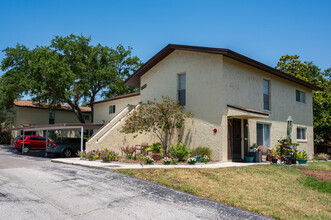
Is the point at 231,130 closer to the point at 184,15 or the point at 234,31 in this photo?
the point at 234,31

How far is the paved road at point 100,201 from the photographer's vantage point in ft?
17.6

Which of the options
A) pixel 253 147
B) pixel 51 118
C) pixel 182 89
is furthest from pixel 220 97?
pixel 51 118

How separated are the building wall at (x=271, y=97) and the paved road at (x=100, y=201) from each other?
7114 millimetres

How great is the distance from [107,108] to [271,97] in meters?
18.0

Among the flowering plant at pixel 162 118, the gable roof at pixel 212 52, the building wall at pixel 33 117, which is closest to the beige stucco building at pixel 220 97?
the gable roof at pixel 212 52

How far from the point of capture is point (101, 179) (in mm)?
8688

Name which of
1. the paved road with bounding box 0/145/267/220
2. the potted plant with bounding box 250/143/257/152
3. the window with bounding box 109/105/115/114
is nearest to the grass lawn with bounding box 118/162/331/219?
the paved road with bounding box 0/145/267/220

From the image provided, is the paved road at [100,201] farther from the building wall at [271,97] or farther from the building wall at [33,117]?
the building wall at [33,117]

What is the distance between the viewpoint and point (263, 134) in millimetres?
15930

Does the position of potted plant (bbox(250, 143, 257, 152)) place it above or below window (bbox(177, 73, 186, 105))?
below

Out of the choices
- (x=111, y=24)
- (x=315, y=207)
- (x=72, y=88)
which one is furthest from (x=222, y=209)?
(x=72, y=88)

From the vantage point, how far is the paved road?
5.37 m

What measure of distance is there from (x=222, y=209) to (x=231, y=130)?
8420 millimetres

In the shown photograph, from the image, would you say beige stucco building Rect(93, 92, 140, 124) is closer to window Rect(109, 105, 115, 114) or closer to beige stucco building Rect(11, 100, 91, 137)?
window Rect(109, 105, 115, 114)
